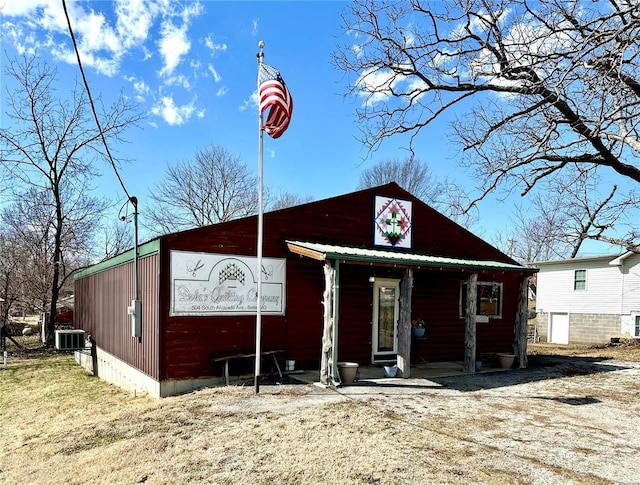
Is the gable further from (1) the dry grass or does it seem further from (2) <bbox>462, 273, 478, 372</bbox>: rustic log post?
(1) the dry grass

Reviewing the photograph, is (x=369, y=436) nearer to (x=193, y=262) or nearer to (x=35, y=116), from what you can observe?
(x=193, y=262)

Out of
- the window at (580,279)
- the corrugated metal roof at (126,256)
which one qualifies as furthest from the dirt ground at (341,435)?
the window at (580,279)

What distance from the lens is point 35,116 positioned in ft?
64.8

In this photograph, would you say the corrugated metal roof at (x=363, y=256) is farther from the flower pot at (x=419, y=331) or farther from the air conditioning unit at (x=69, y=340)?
the air conditioning unit at (x=69, y=340)

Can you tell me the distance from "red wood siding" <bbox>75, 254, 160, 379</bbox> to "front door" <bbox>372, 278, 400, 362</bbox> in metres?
5.14

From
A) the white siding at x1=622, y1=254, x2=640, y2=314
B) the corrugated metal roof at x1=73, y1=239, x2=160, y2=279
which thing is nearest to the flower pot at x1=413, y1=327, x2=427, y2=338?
the corrugated metal roof at x1=73, y1=239, x2=160, y2=279

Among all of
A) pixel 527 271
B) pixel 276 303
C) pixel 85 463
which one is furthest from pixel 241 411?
pixel 527 271

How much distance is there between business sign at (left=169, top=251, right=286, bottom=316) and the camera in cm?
858

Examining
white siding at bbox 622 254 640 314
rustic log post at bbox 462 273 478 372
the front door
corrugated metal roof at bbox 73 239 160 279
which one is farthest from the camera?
white siding at bbox 622 254 640 314

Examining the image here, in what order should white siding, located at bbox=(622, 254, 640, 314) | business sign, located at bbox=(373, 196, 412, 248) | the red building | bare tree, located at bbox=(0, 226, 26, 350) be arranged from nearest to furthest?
1. the red building
2. business sign, located at bbox=(373, 196, 412, 248)
3. bare tree, located at bbox=(0, 226, 26, 350)
4. white siding, located at bbox=(622, 254, 640, 314)

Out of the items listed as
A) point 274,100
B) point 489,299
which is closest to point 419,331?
point 489,299

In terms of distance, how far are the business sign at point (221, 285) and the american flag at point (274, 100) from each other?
2.78 metres

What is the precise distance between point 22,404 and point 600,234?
15763 millimetres

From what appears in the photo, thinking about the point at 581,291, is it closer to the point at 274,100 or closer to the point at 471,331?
the point at 471,331
